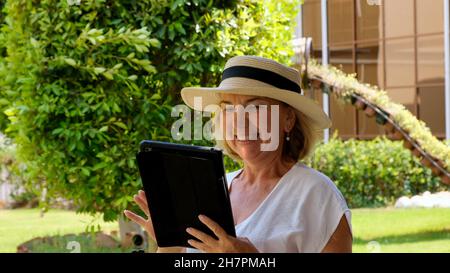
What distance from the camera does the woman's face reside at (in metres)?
1.62

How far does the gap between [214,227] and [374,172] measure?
19.5 feet

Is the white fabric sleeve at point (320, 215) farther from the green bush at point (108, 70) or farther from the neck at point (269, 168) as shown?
the green bush at point (108, 70)

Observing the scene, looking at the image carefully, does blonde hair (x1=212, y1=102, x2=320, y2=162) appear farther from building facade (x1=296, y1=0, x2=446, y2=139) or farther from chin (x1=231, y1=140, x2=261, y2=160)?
building facade (x1=296, y1=0, x2=446, y2=139)

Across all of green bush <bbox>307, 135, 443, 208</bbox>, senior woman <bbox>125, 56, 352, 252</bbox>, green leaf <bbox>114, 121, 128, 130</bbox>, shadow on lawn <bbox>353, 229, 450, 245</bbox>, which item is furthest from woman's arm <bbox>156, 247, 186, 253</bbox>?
green bush <bbox>307, 135, 443, 208</bbox>

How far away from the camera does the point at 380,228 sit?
6.35 metres

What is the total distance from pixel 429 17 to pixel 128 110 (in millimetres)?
4826

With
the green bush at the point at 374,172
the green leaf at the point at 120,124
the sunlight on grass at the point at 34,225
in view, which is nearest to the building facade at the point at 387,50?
the green bush at the point at 374,172

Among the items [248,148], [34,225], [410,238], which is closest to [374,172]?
[410,238]

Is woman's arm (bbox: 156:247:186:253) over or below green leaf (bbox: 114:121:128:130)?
below

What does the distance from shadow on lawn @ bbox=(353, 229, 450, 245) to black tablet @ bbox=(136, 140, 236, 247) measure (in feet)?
15.2

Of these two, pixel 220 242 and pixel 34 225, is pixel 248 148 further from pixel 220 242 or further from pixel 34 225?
pixel 34 225

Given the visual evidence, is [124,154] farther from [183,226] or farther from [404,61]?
[404,61]
